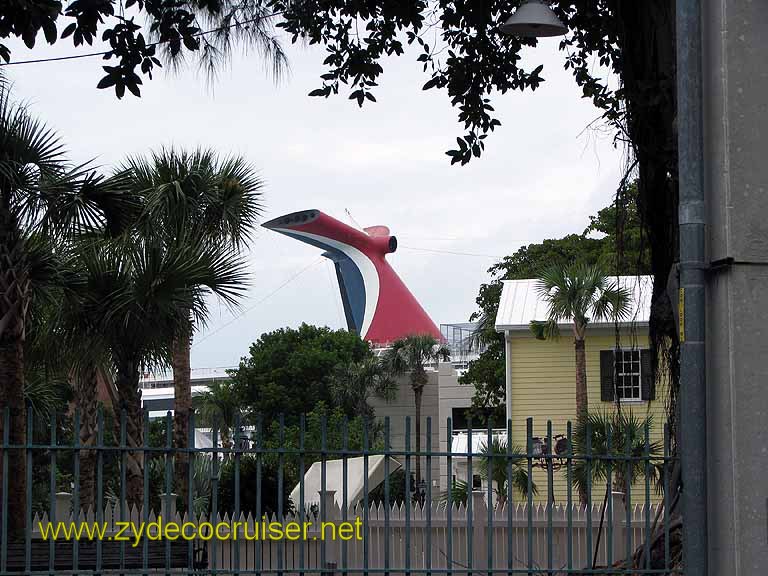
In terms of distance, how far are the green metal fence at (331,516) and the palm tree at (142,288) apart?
1.17 m

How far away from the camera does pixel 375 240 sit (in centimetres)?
7169

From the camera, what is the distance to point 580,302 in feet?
85.3

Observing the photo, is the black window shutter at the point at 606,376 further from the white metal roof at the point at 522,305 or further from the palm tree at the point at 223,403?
the palm tree at the point at 223,403

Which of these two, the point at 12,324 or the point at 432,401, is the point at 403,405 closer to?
the point at 432,401

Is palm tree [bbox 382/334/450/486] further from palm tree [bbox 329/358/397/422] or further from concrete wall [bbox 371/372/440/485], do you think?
concrete wall [bbox 371/372/440/485]

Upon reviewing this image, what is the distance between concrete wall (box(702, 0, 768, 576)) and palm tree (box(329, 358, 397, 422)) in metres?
48.1

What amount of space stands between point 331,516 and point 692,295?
6386 mm

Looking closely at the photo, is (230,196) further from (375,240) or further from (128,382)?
(375,240)

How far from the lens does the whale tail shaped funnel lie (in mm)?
71000

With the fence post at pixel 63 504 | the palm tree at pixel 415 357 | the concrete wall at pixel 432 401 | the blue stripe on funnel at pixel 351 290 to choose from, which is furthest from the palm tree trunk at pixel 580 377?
the blue stripe on funnel at pixel 351 290

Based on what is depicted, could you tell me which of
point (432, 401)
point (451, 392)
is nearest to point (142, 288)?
point (451, 392)

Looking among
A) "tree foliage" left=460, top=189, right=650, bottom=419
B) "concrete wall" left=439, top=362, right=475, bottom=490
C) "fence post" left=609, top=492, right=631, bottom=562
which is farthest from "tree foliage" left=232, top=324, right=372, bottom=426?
"fence post" left=609, top=492, right=631, bottom=562

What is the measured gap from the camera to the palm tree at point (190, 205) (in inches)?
711

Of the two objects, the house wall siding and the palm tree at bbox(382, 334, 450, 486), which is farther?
the palm tree at bbox(382, 334, 450, 486)
